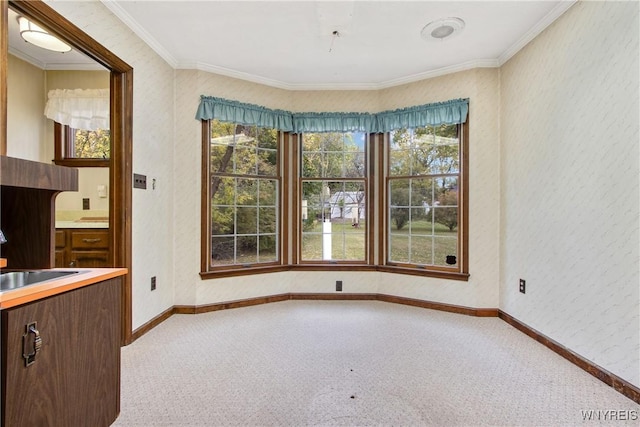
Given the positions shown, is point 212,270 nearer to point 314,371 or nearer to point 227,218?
point 227,218

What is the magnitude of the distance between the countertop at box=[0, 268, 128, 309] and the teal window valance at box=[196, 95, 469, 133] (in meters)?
2.38

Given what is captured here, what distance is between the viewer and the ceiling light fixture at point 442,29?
2758mm

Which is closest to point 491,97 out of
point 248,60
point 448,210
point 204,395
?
point 448,210

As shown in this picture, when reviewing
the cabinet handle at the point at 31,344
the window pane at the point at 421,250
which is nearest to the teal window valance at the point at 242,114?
the window pane at the point at 421,250

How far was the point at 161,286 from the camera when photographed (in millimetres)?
3373

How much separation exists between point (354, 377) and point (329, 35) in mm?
2732

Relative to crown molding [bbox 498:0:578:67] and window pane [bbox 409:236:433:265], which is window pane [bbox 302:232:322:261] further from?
crown molding [bbox 498:0:578:67]

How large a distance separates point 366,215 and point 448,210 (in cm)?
95

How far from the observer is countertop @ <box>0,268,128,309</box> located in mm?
1116

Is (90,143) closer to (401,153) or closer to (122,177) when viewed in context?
(122,177)

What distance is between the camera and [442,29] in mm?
2875

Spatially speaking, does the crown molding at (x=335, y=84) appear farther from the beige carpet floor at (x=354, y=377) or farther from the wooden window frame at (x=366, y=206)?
the beige carpet floor at (x=354, y=377)

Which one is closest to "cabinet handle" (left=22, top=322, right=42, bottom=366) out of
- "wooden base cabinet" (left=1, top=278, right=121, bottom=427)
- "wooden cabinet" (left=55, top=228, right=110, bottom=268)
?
"wooden base cabinet" (left=1, top=278, right=121, bottom=427)

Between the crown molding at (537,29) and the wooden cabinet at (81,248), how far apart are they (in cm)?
448
